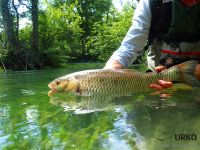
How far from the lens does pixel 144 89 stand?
3646 millimetres

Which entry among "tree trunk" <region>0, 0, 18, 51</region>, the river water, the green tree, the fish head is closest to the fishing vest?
the river water

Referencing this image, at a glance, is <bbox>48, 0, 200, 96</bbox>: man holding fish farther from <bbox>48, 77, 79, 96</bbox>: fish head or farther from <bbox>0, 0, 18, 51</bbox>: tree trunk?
<bbox>0, 0, 18, 51</bbox>: tree trunk

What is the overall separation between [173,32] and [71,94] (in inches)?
53.9

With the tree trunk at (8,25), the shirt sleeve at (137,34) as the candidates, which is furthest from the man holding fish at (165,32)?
the tree trunk at (8,25)

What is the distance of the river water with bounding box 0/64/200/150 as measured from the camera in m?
1.83

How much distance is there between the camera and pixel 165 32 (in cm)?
424

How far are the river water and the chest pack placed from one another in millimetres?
883

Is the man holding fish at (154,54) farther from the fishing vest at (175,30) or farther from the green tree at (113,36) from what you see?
the green tree at (113,36)

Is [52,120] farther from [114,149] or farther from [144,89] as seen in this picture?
[144,89]

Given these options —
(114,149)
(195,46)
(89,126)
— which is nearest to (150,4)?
(195,46)

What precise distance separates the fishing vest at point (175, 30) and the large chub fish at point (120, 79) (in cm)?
64

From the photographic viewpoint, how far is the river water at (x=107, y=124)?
1827 mm

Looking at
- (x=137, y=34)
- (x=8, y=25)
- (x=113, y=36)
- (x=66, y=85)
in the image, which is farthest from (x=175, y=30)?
(x=113, y=36)

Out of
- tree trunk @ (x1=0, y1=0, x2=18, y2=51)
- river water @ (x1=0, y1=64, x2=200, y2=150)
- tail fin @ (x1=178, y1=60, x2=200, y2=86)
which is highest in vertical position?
tree trunk @ (x1=0, y1=0, x2=18, y2=51)
